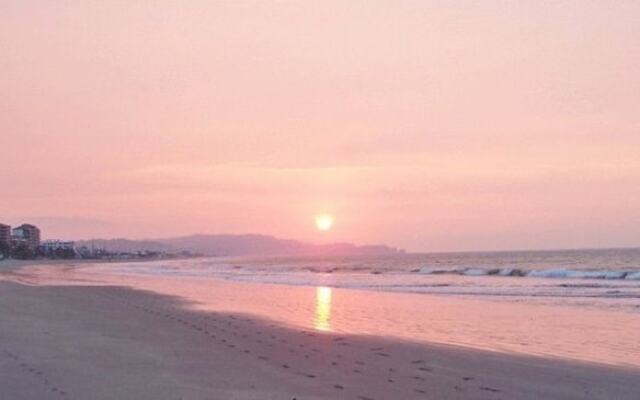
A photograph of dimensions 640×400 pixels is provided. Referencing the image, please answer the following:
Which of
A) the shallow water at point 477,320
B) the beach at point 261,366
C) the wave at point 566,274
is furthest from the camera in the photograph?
the wave at point 566,274

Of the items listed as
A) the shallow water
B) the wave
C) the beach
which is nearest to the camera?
the beach

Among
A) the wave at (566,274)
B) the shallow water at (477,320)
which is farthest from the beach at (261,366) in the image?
the wave at (566,274)

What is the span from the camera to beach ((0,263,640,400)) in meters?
9.80

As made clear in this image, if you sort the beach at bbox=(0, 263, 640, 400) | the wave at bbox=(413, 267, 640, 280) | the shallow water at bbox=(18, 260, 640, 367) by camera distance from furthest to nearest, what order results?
1. the wave at bbox=(413, 267, 640, 280)
2. the shallow water at bbox=(18, 260, 640, 367)
3. the beach at bbox=(0, 263, 640, 400)

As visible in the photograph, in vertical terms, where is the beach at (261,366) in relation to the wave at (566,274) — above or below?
below

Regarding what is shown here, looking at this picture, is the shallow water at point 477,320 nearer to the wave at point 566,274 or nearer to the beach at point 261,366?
the beach at point 261,366

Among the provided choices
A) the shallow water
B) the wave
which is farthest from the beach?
the wave

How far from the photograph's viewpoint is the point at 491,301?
100 ft

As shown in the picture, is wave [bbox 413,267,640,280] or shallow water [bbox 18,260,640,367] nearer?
shallow water [bbox 18,260,640,367]

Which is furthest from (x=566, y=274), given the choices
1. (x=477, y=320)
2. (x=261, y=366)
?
(x=261, y=366)

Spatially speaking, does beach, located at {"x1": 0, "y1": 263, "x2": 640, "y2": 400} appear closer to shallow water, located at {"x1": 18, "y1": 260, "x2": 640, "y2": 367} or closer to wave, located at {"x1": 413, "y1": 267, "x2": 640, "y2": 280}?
shallow water, located at {"x1": 18, "y1": 260, "x2": 640, "y2": 367}

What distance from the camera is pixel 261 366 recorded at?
39.3 feet

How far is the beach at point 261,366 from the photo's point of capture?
9797 millimetres

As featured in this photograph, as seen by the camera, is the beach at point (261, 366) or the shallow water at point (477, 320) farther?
the shallow water at point (477, 320)
